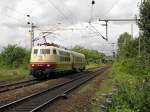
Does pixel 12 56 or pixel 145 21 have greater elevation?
pixel 145 21

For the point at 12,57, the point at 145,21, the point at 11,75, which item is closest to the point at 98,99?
the point at 145,21

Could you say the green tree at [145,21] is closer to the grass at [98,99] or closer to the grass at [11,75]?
the grass at [98,99]

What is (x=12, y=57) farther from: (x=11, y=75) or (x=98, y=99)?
(x=98, y=99)

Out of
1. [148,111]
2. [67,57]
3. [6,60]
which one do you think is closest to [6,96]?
[148,111]

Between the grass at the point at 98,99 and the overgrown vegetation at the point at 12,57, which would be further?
the overgrown vegetation at the point at 12,57

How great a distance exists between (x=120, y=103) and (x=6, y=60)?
49.4 m

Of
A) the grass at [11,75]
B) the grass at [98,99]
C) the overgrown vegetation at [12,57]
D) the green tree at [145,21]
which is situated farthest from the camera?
the overgrown vegetation at [12,57]

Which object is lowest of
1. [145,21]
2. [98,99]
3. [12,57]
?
[98,99]

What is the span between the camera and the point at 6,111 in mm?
15500

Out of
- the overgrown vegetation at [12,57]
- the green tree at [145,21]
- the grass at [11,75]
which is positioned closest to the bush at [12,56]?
the overgrown vegetation at [12,57]

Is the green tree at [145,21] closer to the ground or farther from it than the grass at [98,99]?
farther from it

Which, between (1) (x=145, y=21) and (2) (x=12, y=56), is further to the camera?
(2) (x=12, y=56)

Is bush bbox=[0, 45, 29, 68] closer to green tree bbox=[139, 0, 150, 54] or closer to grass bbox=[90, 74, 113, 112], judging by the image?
green tree bbox=[139, 0, 150, 54]

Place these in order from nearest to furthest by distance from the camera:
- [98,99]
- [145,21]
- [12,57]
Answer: [98,99]
[145,21]
[12,57]
